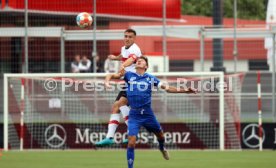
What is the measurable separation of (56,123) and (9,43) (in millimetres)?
4202

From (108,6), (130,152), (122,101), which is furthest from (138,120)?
(108,6)

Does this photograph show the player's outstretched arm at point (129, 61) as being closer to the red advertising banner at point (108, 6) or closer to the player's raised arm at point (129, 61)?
the player's raised arm at point (129, 61)

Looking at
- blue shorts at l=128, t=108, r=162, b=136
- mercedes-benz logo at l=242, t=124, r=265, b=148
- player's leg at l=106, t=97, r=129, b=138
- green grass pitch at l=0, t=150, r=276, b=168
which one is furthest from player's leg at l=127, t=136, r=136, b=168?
mercedes-benz logo at l=242, t=124, r=265, b=148

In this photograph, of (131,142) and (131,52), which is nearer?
(131,142)

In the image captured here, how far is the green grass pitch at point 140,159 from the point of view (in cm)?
1844

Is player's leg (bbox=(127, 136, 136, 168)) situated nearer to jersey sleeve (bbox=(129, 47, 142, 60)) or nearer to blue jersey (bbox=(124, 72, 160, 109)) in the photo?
blue jersey (bbox=(124, 72, 160, 109))

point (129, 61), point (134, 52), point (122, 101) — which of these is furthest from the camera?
point (122, 101)

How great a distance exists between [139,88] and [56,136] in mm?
8089

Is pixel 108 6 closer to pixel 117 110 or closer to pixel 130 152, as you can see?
pixel 117 110

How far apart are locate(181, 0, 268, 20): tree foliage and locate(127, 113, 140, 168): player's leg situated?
14599mm

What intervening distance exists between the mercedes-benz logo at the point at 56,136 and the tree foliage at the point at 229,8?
9.02m

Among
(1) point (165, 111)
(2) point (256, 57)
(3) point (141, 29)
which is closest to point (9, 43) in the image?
(3) point (141, 29)

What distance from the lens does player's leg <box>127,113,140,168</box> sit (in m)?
16.4

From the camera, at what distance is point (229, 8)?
54.0m
